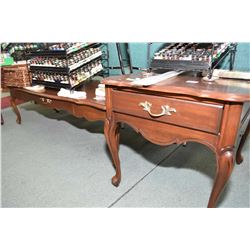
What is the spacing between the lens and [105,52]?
1586 millimetres

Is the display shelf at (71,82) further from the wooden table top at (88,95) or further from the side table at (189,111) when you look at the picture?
the side table at (189,111)

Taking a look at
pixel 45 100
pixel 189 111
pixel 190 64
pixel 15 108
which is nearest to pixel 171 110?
pixel 189 111

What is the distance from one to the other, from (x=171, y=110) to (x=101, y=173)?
0.73 m

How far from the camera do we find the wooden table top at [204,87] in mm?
629

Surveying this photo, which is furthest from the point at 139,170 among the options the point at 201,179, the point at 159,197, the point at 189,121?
the point at 189,121

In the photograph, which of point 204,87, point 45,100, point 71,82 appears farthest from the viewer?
point 45,100

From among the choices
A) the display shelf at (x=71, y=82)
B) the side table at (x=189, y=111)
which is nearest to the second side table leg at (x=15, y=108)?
the display shelf at (x=71, y=82)

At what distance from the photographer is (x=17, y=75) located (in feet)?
5.91

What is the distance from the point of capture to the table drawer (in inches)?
27.7

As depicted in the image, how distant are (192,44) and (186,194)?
0.76 metres

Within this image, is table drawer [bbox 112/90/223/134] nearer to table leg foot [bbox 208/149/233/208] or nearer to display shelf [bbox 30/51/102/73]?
table leg foot [bbox 208/149/233/208]

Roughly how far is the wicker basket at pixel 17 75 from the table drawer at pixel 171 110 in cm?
118

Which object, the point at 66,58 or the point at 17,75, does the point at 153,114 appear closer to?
the point at 66,58

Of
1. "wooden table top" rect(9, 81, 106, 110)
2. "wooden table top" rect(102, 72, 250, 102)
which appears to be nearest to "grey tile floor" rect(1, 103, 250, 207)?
"wooden table top" rect(9, 81, 106, 110)
